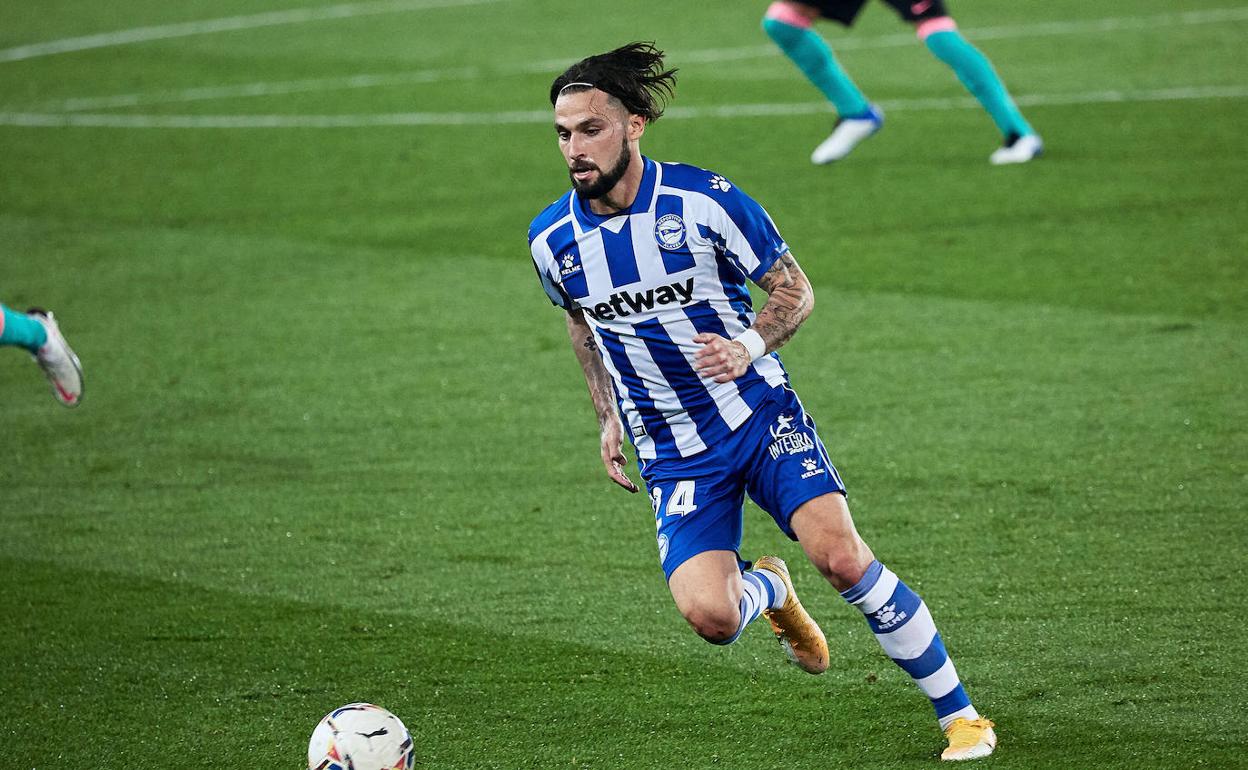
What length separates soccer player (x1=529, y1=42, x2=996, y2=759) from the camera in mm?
4469

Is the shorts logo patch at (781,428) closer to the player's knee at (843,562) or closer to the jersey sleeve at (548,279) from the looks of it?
the player's knee at (843,562)

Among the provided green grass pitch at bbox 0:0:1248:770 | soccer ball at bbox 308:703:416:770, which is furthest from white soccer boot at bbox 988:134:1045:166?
soccer ball at bbox 308:703:416:770

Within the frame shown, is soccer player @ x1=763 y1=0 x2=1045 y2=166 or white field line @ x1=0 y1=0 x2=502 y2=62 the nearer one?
soccer player @ x1=763 y1=0 x2=1045 y2=166

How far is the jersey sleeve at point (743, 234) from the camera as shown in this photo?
4.56m

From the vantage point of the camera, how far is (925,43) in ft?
36.1

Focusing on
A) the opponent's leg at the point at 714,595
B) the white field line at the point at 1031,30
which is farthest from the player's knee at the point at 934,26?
the opponent's leg at the point at 714,595

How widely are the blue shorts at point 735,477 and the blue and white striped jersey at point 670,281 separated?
0.15ft

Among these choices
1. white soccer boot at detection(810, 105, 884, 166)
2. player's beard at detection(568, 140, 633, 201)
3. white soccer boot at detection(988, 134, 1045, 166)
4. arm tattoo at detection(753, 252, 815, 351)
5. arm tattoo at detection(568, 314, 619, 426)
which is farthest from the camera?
white soccer boot at detection(810, 105, 884, 166)

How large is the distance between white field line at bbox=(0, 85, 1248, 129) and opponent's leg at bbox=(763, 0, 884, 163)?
1551 millimetres

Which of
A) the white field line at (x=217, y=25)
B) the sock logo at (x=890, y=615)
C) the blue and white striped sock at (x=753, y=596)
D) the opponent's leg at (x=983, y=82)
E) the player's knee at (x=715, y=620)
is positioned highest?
the sock logo at (x=890, y=615)

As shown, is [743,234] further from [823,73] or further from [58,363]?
[823,73]

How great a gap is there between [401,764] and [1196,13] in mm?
13388

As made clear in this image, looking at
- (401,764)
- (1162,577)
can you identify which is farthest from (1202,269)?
(401,764)

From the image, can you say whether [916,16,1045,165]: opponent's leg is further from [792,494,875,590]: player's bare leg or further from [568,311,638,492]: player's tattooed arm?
[792,494,875,590]: player's bare leg
